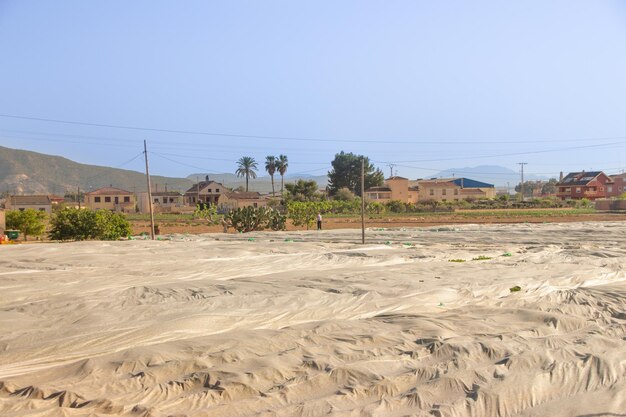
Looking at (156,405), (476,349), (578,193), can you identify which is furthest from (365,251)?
(578,193)

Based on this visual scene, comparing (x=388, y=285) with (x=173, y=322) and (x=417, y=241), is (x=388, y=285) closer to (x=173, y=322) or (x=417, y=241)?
(x=173, y=322)

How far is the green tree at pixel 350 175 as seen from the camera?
98938 mm

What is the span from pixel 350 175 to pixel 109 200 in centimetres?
3726

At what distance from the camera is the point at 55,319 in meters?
10.1

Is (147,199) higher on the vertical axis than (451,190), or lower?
lower

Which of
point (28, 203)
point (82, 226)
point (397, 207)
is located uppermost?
point (28, 203)

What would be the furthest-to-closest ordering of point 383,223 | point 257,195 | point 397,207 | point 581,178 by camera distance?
point 581,178 < point 257,195 < point 397,207 < point 383,223

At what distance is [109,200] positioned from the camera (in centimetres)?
8469

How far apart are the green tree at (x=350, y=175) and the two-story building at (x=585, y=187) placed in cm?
2849

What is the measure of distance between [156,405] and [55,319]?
4503 mm

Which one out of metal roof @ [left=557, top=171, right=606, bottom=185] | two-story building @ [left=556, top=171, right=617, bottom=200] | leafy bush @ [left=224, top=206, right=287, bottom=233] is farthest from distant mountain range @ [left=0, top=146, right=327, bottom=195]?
leafy bush @ [left=224, top=206, right=287, bottom=233]

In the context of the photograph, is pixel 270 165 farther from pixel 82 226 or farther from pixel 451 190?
pixel 82 226

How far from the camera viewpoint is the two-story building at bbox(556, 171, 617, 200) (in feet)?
304

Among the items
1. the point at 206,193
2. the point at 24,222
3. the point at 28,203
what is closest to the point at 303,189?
the point at 206,193
